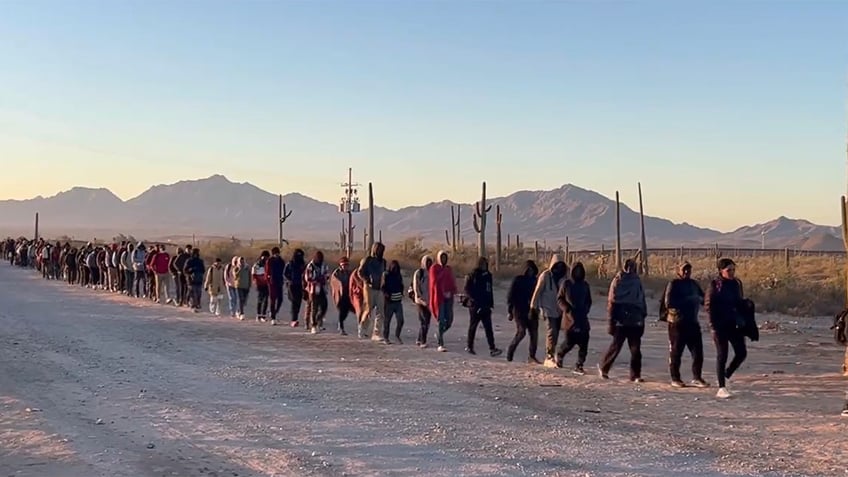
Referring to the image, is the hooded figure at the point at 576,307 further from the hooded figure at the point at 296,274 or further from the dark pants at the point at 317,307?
the hooded figure at the point at 296,274

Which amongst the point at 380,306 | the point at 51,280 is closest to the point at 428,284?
the point at 380,306

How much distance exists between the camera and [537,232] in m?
196

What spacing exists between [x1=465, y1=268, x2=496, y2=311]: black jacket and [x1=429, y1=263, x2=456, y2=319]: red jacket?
→ 2.05ft

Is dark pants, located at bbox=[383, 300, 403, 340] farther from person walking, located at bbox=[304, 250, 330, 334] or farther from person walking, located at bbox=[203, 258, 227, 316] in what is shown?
person walking, located at bbox=[203, 258, 227, 316]

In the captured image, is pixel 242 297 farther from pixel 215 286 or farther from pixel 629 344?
pixel 629 344

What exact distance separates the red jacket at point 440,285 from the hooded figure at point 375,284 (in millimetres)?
1261

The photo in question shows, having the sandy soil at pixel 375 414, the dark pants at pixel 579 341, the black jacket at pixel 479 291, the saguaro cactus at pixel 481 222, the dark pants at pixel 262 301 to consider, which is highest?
the saguaro cactus at pixel 481 222

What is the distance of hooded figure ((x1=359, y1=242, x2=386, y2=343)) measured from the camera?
1909 centimetres

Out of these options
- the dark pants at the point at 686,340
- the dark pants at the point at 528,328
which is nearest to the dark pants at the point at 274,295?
the dark pants at the point at 528,328

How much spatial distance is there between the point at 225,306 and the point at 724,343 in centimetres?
1759

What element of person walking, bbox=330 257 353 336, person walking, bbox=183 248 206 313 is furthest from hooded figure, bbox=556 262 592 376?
person walking, bbox=183 248 206 313

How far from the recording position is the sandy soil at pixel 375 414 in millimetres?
9250

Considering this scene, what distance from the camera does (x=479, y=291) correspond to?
17.4 metres

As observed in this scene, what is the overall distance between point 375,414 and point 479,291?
6.11 metres
